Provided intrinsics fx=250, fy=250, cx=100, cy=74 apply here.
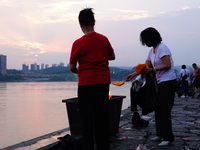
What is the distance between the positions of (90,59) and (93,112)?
616mm

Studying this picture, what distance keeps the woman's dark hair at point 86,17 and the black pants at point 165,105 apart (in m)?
1.53

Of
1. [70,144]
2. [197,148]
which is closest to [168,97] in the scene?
[197,148]

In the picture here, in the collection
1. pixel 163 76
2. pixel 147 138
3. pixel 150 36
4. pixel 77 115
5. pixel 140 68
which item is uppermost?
pixel 150 36

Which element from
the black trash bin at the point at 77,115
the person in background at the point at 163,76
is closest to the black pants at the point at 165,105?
the person in background at the point at 163,76

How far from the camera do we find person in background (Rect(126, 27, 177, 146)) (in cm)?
357

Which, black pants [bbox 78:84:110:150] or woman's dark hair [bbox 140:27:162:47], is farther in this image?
woman's dark hair [bbox 140:27:162:47]

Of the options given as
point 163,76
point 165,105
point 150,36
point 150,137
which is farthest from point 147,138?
point 150,36

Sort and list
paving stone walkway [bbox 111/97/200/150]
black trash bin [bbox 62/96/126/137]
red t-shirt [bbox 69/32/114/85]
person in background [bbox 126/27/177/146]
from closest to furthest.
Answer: red t-shirt [bbox 69/32/114/85] → person in background [bbox 126/27/177/146] → paving stone walkway [bbox 111/97/200/150] → black trash bin [bbox 62/96/126/137]

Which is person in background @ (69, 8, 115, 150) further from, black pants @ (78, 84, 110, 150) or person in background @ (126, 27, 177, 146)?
person in background @ (126, 27, 177, 146)

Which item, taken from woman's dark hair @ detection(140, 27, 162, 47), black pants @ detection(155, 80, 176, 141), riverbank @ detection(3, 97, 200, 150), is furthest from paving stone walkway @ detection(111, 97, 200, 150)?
woman's dark hair @ detection(140, 27, 162, 47)

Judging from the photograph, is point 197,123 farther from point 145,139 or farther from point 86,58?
point 86,58

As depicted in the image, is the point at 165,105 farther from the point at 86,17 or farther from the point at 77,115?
the point at 86,17

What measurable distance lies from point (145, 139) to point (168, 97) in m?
1.10

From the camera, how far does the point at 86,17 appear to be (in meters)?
2.70
